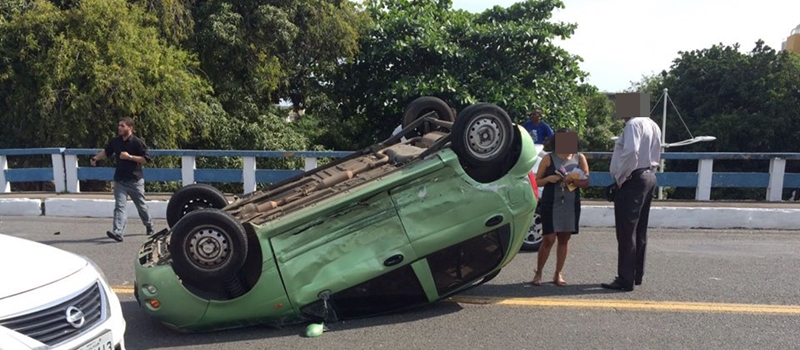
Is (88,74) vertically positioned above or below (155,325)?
above

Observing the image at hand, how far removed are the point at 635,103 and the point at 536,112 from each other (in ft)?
11.3

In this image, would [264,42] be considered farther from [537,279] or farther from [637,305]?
[637,305]

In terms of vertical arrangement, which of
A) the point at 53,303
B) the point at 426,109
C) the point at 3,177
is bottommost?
the point at 3,177

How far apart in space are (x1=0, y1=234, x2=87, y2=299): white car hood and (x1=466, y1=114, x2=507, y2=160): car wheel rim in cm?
276

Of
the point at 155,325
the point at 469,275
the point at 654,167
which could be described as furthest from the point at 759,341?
the point at 155,325

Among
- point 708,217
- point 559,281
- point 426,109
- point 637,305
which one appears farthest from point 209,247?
point 708,217

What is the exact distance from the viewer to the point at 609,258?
7.02 m

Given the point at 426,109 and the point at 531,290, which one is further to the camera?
the point at 426,109

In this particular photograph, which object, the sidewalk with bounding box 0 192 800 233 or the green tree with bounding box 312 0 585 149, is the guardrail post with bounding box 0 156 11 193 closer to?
the sidewalk with bounding box 0 192 800 233

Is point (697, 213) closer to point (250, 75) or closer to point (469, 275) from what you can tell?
point (469, 275)

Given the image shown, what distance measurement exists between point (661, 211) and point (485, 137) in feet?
18.8

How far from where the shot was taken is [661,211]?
9180 millimetres

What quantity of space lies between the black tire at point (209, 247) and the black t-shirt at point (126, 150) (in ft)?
13.6

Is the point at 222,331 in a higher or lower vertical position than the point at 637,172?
lower
